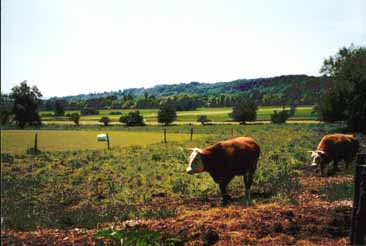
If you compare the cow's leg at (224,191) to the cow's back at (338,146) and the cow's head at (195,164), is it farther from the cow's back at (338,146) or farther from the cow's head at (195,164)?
the cow's back at (338,146)

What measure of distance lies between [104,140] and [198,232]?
3951cm

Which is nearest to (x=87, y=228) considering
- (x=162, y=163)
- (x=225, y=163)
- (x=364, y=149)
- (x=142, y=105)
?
(x=225, y=163)

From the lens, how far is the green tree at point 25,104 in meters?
83.9

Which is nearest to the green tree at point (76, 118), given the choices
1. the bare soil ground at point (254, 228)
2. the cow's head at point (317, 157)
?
the cow's head at point (317, 157)

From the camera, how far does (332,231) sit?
855 cm

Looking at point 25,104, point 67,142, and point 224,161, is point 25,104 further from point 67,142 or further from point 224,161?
point 224,161

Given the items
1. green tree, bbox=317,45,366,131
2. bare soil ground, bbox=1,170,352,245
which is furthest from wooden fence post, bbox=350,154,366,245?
green tree, bbox=317,45,366,131

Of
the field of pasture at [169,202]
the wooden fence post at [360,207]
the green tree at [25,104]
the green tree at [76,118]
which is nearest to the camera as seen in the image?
the wooden fence post at [360,207]

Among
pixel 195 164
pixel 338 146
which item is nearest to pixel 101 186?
pixel 195 164

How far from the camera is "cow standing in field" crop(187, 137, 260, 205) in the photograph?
536 inches

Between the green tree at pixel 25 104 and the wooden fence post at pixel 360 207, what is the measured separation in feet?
276

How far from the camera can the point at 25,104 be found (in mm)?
84875

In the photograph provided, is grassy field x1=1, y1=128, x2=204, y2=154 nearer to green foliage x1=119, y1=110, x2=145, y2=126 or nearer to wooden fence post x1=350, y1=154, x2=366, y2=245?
wooden fence post x1=350, y1=154, x2=366, y2=245

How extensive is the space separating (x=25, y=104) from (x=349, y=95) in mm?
62518
